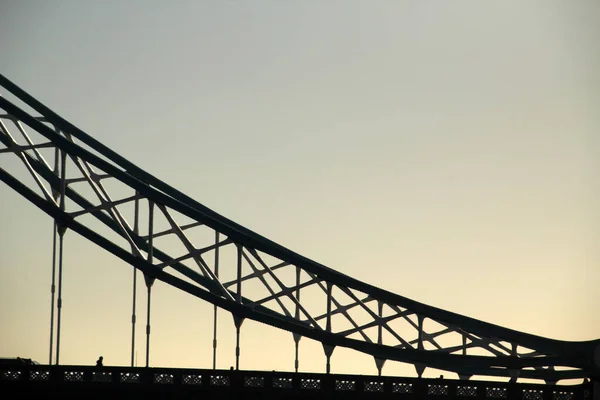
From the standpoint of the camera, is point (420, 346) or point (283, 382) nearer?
point (283, 382)

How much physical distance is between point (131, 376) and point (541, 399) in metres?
19.0

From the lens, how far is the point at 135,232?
10975 centimetres

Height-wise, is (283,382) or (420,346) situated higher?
(420,346)

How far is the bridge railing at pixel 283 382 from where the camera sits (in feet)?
335

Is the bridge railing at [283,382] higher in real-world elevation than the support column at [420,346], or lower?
lower

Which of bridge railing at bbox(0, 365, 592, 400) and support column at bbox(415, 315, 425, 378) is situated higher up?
support column at bbox(415, 315, 425, 378)

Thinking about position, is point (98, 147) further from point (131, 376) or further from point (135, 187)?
point (131, 376)

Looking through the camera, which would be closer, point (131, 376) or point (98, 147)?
point (131, 376)

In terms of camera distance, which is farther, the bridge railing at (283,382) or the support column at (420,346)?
the support column at (420,346)

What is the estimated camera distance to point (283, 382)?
338ft

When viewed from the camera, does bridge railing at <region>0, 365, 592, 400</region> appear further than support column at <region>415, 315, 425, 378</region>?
No

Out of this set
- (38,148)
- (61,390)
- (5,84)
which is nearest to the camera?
(61,390)

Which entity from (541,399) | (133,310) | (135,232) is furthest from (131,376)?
(541,399)

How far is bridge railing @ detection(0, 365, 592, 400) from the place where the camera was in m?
102
